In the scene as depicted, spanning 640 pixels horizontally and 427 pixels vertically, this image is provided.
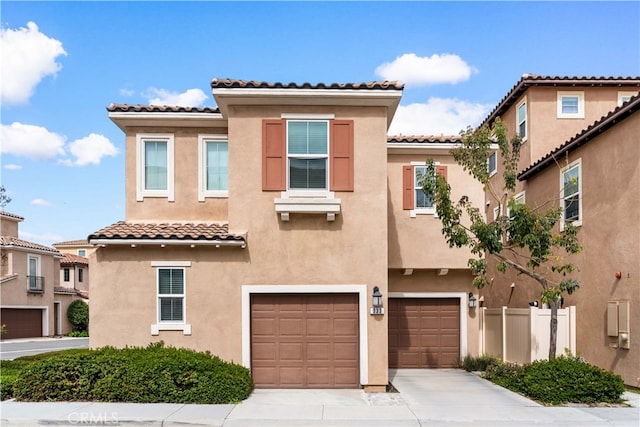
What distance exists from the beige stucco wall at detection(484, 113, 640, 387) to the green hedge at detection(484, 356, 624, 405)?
164 centimetres

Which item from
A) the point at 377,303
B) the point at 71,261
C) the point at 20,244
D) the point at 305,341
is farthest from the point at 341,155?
the point at 71,261

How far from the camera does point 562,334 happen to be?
572 inches

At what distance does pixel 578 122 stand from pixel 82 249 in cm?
5087

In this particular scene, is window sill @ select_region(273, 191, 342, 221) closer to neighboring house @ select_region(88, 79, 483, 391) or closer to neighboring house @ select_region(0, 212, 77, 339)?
neighboring house @ select_region(88, 79, 483, 391)

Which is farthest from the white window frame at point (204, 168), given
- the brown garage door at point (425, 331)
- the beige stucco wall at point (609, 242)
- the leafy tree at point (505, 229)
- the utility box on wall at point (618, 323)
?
the utility box on wall at point (618, 323)

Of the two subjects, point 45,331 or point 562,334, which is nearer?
point 562,334

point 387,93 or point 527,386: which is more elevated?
point 387,93

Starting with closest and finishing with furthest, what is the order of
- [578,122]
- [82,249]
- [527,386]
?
[527,386] → [578,122] → [82,249]

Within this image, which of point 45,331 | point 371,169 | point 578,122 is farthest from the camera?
point 45,331

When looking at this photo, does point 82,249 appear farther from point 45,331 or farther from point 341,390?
point 341,390

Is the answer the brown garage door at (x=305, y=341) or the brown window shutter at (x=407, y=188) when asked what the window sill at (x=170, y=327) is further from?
the brown window shutter at (x=407, y=188)

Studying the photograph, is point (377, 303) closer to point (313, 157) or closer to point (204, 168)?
point (313, 157)

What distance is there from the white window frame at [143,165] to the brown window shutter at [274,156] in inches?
111

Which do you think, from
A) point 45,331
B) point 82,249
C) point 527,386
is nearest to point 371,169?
point 527,386
